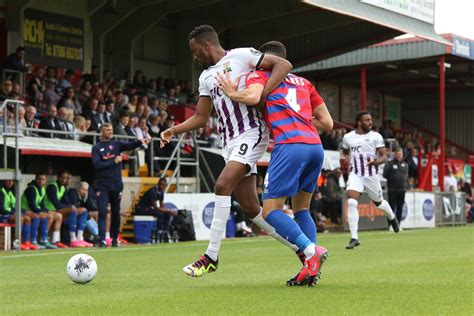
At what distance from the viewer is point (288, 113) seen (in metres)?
8.67

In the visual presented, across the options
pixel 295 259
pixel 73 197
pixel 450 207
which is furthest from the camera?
pixel 450 207

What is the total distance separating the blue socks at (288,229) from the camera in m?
8.35

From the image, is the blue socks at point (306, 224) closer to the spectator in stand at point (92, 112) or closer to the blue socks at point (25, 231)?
the blue socks at point (25, 231)

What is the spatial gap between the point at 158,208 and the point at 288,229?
13155 millimetres

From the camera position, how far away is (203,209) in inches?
897

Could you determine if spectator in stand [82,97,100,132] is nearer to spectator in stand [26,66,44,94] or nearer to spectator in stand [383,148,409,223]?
spectator in stand [26,66,44,94]

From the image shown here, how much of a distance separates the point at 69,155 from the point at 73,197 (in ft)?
3.86

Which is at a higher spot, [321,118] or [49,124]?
[49,124]

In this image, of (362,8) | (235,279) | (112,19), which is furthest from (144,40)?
(235,279)

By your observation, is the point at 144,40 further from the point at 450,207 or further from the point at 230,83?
the point at 230,83

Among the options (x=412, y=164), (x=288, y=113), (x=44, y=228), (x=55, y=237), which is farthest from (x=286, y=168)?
(x=412, y=164)

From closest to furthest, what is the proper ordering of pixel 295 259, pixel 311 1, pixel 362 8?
pixel 295 259
pixel 311 1
pixel 362 8

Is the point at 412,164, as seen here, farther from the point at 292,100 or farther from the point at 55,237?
the point at 292,100

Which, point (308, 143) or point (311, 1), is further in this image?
point (311, 1)
